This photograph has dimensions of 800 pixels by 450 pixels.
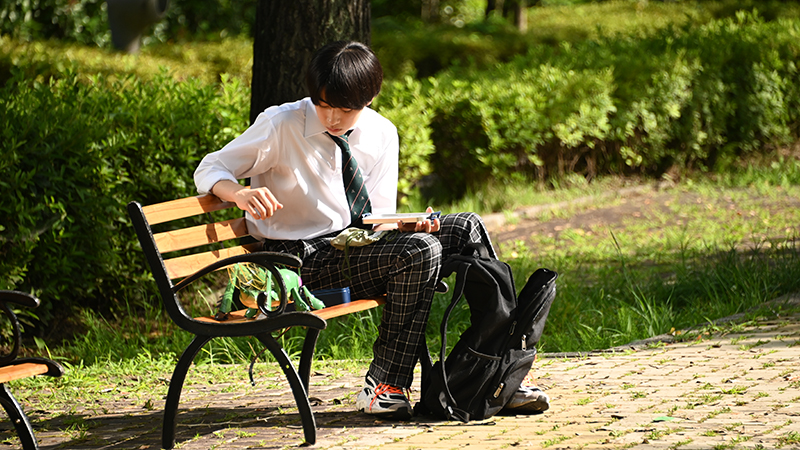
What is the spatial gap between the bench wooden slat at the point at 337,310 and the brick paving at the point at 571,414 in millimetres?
475

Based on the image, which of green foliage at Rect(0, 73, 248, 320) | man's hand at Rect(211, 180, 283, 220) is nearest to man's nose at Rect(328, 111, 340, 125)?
man's hand at Rect(211, 180, 283, 220)

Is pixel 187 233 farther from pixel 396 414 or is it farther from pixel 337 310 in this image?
pixel 396 414

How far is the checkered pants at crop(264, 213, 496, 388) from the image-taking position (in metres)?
3.33

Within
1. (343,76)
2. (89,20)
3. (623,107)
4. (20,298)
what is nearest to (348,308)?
(343,76)

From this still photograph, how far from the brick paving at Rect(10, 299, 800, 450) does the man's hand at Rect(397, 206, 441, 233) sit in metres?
0.78

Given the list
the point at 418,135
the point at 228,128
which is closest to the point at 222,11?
the point at 418,135

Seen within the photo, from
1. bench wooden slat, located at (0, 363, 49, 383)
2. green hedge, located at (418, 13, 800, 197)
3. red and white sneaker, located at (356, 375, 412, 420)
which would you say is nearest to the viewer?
bench wooden slat, located at (0, 363, 49, 383)

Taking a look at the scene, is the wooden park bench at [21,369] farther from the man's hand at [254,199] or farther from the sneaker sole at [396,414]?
the sneaker sole at [396,414]

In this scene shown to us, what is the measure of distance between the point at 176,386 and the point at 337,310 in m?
0.66

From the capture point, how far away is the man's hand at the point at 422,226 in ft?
11.3

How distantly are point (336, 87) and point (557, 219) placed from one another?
5077 millimetres

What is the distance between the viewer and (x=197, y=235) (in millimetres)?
3355

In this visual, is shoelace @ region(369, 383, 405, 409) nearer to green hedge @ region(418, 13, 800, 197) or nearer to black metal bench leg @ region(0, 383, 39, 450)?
black metal bench leg @ region(0, 383, 39, 450)

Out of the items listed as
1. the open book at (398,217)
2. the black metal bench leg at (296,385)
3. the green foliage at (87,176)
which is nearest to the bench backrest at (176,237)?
the black metal bench leg at (296,385)
